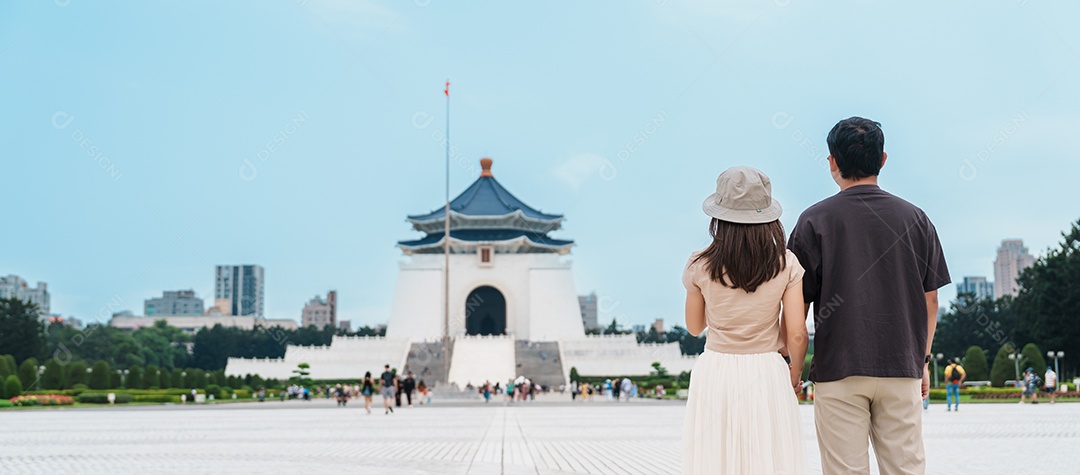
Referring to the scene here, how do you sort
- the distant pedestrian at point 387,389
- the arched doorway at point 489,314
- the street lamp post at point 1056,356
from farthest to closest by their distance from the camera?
the arched doorway at point 489,314, the street lamp post at point 1056,356, the distant pedestrian at point 387,389

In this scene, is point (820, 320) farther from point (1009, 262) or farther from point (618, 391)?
point (1009, 262)

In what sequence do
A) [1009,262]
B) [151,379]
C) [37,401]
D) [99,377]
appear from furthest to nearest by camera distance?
[1009,262]
[151,379]
[99,377]
[37,401]

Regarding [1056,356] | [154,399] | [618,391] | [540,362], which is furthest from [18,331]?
[1056,356]

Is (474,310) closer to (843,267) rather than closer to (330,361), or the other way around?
(330,361)

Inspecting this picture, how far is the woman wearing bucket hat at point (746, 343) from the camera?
3.36m

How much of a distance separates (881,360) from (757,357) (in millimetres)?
450

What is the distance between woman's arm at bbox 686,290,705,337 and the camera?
353 centimetres

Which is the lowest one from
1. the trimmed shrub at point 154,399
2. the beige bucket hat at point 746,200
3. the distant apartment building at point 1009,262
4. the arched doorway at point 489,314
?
the trimmed shrub at point 154,399

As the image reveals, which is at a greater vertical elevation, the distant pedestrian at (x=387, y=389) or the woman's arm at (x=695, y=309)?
the woman's arm at (x=695, y=309)

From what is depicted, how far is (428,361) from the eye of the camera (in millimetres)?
42906

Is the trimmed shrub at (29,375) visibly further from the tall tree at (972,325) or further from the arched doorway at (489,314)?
the tall tree at (972,325)

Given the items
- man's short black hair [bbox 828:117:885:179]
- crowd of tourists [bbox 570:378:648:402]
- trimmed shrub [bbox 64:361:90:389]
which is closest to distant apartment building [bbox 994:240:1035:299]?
crowd of tourists [bbox 570:378:648:402]

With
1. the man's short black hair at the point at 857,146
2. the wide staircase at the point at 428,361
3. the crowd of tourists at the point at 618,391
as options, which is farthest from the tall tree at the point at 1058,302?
the man's short black hair at the point at 857,146

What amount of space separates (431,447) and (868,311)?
6.39 meters
